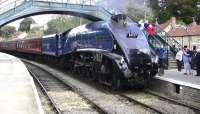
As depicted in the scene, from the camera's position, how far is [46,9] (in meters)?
48.4

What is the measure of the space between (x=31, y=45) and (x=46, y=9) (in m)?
4.22

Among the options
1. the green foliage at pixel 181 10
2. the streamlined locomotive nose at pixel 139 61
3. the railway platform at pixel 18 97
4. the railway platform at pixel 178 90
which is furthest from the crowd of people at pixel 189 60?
the green foliage at pixel 181 10

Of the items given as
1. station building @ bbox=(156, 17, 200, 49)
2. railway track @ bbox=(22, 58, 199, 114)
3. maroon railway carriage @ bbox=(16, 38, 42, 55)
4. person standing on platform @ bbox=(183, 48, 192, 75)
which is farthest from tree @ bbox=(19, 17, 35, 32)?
railway track @ bbox=(22, 58, 199, 114)

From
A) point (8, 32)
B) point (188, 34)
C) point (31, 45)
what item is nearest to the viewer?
point (31, 45)

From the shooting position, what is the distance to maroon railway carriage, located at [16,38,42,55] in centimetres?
4216

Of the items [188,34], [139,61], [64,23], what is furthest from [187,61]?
[64,23]

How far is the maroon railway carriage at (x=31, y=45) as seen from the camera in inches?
1660

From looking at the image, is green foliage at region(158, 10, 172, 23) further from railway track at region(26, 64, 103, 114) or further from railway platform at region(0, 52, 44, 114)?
railway platform at region(0, 52, 44, 114)

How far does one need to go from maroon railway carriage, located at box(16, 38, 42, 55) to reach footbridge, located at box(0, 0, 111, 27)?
124 inches

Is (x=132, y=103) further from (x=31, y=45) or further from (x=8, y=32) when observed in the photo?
(x=8, y=32)

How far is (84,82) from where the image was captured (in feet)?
77.3

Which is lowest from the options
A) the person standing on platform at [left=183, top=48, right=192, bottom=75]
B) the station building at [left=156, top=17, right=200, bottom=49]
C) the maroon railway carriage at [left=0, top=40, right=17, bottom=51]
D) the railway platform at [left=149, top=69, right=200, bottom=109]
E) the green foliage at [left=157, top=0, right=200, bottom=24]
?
the railway platform at [left=149, top=69, right=200, bottom=109]

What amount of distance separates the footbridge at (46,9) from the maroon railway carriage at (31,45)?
314cm

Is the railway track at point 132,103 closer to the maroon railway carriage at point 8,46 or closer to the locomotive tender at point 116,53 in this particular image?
the locomotive tender at point 116,53
